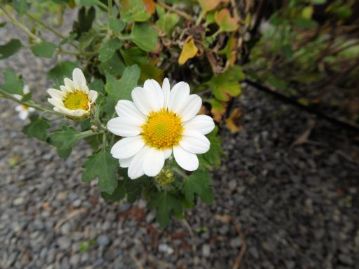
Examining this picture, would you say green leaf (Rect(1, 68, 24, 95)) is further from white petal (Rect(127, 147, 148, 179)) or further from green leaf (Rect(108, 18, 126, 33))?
white petal (Rect(127, 147, 148, 179))

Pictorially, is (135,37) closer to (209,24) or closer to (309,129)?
(209,24)

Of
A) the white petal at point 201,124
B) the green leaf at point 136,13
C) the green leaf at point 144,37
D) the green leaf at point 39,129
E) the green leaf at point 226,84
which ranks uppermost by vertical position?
the green leaf at point 136,13

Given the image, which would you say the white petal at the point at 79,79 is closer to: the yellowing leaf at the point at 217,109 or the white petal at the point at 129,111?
the white petal at the point at 129,111

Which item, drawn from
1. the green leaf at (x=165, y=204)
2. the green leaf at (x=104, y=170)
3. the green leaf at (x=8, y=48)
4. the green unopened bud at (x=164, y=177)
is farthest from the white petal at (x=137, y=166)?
the green leaf at (x=8, y=48)

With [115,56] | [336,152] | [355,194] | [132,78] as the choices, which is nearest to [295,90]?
[336,152]

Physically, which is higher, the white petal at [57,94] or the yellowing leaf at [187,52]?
the yellowing leaf at [187,52]

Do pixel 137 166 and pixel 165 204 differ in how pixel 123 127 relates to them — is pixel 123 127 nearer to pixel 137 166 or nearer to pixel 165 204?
pixel 137 166
